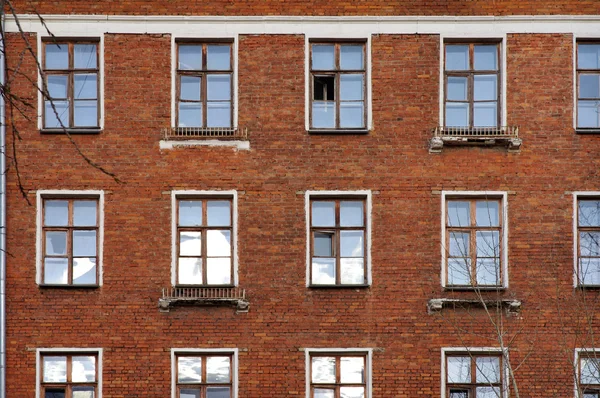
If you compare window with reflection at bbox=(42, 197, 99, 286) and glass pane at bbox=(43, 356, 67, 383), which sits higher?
window with reflection at bbox=(42, 197, 99, 286)

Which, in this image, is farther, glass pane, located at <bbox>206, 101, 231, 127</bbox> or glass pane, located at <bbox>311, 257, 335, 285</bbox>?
glass pane, located at <bbox>206, 101, 231, 127</bbox>

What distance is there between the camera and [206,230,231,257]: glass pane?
60.9 ft

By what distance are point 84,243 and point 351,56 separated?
217 inches

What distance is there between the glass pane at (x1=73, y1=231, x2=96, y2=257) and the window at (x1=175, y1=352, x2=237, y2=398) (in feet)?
7.49

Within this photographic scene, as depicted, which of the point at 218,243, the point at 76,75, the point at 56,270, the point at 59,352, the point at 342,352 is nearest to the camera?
the point at 59,352

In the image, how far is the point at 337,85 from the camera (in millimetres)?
18938

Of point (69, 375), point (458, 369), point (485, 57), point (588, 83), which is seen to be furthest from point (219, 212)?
point (588, 83)

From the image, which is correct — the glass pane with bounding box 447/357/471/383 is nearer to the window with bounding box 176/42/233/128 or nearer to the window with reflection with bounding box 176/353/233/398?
the window with reflection with bounding box 176/353/233/398

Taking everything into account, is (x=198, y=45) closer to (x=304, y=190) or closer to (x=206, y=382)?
(x=304, y=190)

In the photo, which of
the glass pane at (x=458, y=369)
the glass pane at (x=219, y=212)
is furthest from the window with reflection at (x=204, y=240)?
the glass pane at (x=458, y=369)

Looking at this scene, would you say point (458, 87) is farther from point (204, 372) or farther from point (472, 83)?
point (204, 372)

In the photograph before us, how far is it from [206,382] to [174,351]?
730mm

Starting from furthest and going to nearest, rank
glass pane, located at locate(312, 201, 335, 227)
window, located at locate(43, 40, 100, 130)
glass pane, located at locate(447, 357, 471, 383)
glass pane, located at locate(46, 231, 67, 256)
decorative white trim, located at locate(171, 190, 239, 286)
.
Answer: window, located at locate(43, 40, 100, 130) → glass pane, located at locate(312, 201, 335, 227) → glass pane, located at locate(46, 231, 67, 256) → decorative white trim, located at locate(171, 190, 239, 286) → glass pane, located at locate(447, 357, 471, 383)

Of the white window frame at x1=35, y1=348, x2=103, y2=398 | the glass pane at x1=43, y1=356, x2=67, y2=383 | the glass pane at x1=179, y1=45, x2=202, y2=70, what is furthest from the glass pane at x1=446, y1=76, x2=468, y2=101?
the glass pane at x1=43, y1=356, x2=67, y2=383
